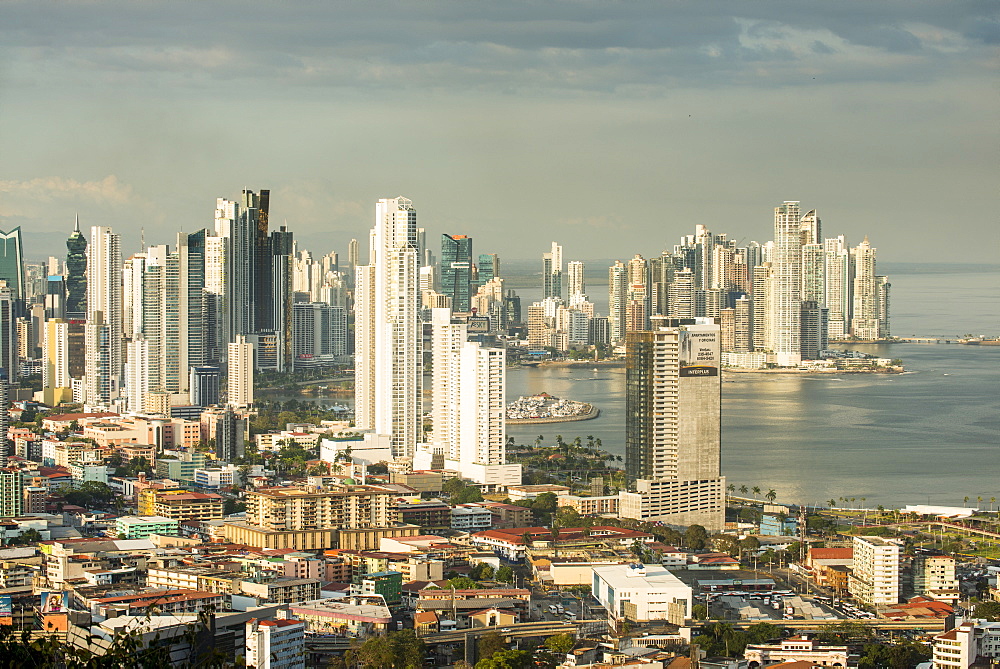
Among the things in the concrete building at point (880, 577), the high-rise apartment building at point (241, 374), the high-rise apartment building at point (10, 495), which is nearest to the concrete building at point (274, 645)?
the concrete building at point (880, 577)

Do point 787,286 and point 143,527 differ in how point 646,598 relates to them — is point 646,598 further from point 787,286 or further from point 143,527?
point 787,286

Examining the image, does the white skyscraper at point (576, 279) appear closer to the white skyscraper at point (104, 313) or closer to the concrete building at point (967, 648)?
the white skyscraper at point (104, 313)

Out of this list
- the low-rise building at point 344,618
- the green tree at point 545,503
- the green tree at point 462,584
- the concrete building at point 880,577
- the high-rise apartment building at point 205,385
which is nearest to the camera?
the low-rise building at point 344,618

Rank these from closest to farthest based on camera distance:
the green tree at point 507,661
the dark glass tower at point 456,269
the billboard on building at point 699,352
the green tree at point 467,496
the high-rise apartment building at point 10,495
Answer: the green tree at point 507,661 → the high-rise apartment building at point 10,495 → the billboard on building at point 699,352 → the green tree at point 467,496 → the dark glass tower at point 456,269

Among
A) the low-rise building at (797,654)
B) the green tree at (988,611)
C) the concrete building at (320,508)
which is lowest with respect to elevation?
the low-rise building at (797,654)

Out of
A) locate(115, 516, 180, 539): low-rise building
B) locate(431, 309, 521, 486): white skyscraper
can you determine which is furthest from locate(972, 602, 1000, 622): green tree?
locate(431, 309, 521, 486): white skyscraper

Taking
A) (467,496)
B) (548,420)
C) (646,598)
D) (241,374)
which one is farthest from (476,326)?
(646,598)

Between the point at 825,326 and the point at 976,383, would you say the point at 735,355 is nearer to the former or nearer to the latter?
the point at 825,326

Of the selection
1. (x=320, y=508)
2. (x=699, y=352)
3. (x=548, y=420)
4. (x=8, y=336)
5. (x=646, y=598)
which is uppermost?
(x=8, y=336)
